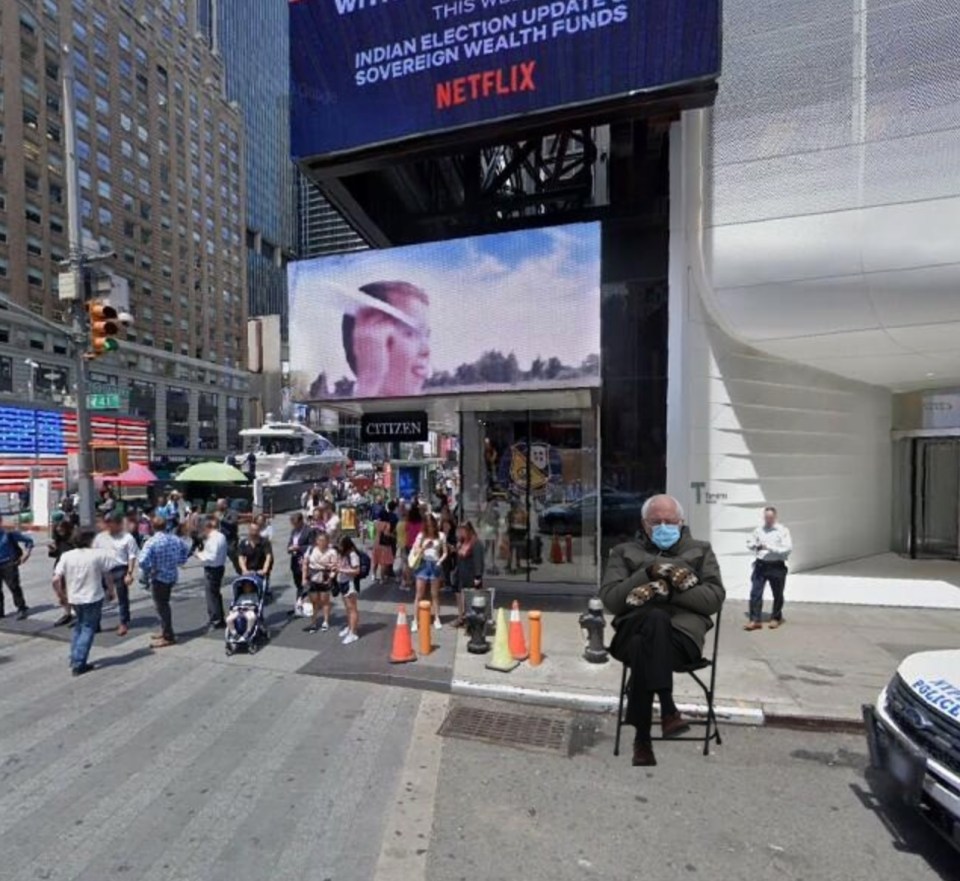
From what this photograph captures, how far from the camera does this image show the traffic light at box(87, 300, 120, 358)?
932cm

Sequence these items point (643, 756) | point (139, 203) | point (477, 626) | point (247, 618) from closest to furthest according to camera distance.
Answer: point (643, 756) → point (477, 626) → point (247, 618) → point (139, 203)

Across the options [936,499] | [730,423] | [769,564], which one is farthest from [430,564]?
[936,499]

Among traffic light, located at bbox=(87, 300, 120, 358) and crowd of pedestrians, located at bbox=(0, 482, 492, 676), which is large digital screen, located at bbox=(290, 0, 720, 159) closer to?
traffic light, located at bbox=(87, 300, 120, 358)

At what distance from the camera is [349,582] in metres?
8.09

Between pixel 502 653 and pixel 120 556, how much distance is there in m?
5.63

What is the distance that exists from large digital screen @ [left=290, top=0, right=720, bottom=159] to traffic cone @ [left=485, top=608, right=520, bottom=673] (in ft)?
24.2

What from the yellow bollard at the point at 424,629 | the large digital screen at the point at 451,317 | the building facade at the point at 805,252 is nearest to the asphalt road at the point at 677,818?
the yellow bollard at the point at 424,629

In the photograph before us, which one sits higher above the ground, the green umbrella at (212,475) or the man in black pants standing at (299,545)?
the green umbrella at (212,475)

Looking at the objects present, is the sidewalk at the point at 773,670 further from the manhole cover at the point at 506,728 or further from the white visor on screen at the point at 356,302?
the white visor on screen at the point at 356,302

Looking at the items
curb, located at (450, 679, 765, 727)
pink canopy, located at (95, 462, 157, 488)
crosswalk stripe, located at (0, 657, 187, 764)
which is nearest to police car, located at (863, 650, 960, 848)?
curb, located at (450, 679, 765, 727)

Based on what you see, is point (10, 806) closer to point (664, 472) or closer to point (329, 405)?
point (329, 405)

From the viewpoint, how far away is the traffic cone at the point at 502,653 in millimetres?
6430

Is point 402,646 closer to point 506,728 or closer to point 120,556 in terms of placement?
point 506,728

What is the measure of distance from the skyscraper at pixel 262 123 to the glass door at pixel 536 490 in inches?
4018
